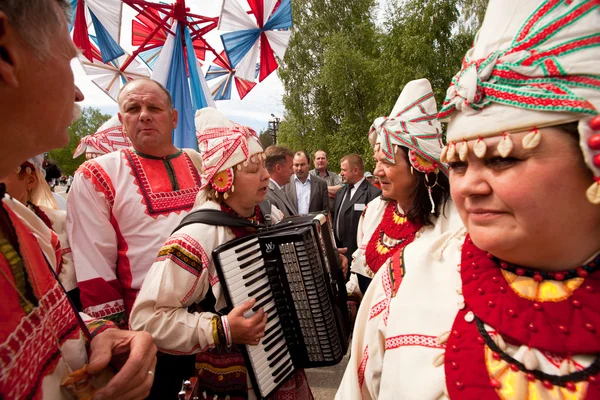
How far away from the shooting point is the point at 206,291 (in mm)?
1939

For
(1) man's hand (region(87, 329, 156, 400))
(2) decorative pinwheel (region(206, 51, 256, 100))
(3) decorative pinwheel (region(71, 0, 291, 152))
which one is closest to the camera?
(1) man's hand (region(87, 329, 156, 400))

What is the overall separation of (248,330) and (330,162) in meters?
16.3

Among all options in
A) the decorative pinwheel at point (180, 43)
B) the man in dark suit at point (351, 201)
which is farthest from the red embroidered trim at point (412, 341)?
the man in dark suit at point (351, 201)

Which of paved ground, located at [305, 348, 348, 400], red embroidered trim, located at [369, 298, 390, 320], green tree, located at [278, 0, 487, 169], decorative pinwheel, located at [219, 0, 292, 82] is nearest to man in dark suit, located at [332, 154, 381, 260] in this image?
paved ground, located at [305, 348, 348, 400]

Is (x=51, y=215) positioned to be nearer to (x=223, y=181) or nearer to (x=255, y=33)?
(x=223, y=181)

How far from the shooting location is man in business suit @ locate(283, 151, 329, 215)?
6051 millimetres

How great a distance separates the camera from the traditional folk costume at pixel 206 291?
1.72m

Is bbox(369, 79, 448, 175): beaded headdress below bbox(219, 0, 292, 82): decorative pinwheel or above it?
below

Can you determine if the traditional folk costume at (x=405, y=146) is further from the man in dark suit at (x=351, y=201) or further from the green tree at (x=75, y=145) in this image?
the green tree at (x=75, y=145)

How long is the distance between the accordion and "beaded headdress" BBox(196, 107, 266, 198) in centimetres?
44

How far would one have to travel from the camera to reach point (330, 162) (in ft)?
58.3

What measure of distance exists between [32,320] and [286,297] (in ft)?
4.34

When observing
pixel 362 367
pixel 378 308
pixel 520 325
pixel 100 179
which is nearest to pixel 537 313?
pixel 520 325

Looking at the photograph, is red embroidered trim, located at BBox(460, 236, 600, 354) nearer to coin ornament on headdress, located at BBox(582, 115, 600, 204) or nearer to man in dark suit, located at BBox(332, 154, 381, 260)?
coin ornament on headdress, located at BBox(582, 115, 600, 204)
